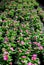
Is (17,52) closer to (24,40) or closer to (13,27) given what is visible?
(24,40)

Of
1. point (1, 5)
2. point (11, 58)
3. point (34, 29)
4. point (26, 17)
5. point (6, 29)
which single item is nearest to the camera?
point (11, 58)

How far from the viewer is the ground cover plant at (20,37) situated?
3324mm

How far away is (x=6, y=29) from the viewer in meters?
4.16

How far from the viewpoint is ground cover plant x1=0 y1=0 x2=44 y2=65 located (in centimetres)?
332

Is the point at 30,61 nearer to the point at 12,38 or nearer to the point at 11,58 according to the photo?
the point at 11,58

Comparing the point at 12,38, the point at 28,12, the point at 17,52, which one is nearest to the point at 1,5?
the point at 28,12

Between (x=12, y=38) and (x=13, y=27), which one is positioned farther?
(x=13, y=27)

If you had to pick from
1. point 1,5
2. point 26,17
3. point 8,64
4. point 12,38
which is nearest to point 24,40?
point 12,38

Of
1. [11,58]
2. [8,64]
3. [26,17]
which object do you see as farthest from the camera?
[26,17]

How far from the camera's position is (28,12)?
16.8ft

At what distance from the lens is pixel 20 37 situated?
151 inches

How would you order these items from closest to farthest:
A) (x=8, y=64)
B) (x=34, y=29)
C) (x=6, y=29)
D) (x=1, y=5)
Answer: (x=8, y=64) < (x=6, y=29) < (x=34, y=29) < (x=1, y=5)

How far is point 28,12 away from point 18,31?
1070mm

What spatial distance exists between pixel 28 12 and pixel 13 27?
93cm
